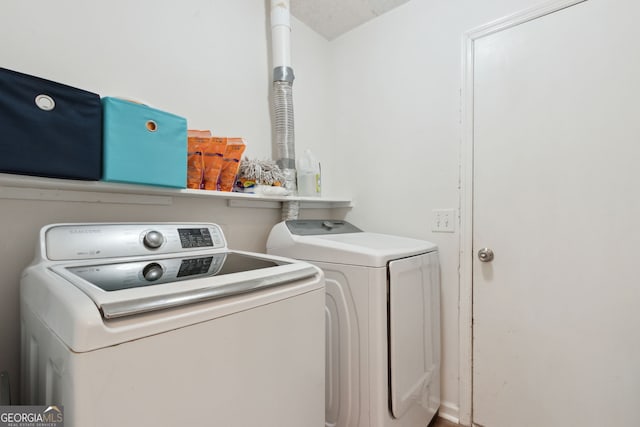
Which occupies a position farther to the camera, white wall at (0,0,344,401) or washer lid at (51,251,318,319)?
white wall at (0,0,344,401)

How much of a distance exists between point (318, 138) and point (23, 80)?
161 cm

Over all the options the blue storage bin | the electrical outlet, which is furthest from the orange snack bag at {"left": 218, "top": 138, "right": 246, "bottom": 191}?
the electrical outlet

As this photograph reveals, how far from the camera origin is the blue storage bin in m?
0.82

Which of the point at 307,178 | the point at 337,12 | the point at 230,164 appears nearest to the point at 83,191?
the point at 230,164

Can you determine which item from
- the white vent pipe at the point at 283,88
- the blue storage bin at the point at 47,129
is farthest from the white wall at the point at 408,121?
the blue storage bin at the point at 47,129

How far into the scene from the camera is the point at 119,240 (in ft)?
3.36

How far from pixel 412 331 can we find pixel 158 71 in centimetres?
171

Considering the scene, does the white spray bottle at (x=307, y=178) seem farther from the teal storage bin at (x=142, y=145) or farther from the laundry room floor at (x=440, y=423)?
the laundry room floor at (x=440, y=423)

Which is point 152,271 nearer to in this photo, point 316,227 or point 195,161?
point 195,161

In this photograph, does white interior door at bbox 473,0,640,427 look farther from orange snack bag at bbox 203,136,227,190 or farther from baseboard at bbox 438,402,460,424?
orange snack bag at bbox 203,136,227,190

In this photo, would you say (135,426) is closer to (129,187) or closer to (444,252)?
(129,187)

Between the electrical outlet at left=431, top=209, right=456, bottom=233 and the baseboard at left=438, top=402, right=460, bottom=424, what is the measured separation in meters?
1.01

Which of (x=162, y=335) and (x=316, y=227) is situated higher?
(x=316, y=227)

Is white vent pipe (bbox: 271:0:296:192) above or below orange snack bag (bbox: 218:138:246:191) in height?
above
